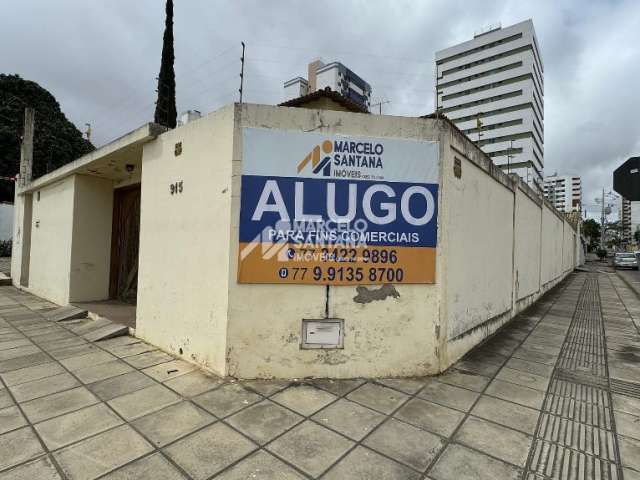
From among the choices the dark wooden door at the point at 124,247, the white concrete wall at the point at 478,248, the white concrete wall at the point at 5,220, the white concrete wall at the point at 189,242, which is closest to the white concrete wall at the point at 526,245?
the white concrete wall at the point at 478,248

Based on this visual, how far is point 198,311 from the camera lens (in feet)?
13.2

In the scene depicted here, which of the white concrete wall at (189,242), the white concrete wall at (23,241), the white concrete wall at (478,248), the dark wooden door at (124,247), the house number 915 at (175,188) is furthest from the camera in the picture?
the white concrete wall at (23,241)

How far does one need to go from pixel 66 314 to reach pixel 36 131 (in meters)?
26.2

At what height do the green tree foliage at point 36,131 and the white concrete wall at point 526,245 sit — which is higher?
the green tree foliage at point 36,131

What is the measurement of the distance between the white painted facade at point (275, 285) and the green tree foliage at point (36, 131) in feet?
76.6

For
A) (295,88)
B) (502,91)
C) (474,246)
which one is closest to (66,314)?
(474,246)

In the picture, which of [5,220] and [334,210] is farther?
[5,220]

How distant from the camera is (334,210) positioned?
3.73 meters

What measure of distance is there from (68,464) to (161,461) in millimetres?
609

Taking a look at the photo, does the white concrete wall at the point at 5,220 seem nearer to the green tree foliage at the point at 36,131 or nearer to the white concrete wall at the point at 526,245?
the green tree foliage at the point at 36,131

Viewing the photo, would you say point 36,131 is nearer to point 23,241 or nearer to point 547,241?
point 23,241

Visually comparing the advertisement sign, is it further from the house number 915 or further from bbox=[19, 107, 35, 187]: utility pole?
bbox=[19, 107, 35, 187]: utility pole

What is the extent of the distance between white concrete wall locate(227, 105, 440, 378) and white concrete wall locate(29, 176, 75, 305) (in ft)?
18.7

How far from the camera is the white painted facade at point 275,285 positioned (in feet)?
12.0
